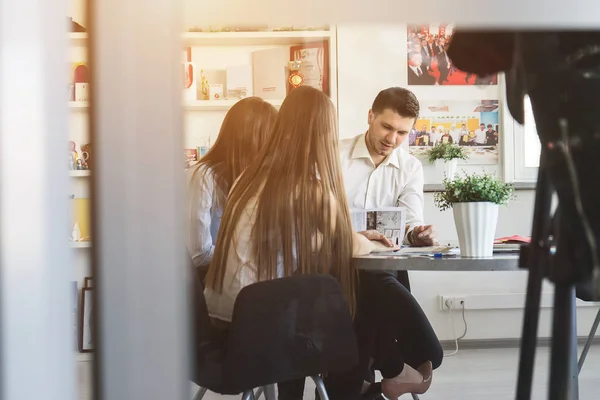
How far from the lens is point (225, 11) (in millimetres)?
550

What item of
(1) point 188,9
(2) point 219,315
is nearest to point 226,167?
(2) point 219,315

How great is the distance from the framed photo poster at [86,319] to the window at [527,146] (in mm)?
455

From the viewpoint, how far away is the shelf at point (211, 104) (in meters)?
0.56

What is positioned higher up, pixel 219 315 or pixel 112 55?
pixel 112 55

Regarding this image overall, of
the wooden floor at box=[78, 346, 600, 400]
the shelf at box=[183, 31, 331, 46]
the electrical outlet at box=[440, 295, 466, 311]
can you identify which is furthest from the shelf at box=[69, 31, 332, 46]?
the electrical outlet at box=[440, 295, 466, 311]

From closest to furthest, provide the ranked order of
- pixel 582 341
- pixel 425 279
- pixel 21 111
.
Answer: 1. pixel 21 111
2. pixel 582 341
3. pixel 425 279

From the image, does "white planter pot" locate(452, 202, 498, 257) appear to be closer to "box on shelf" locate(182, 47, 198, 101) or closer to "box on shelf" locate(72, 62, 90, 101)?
"box on shelf" locate(182, 47, 198, 101)

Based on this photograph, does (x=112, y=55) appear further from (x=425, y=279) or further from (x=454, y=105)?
(x=425, y=279)

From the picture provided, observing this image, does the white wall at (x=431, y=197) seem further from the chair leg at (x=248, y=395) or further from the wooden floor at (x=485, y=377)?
the chair leg at (x=248, y=395)

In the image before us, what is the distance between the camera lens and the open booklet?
95cm

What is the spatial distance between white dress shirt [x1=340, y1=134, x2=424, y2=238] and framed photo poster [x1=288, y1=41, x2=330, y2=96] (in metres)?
0.10

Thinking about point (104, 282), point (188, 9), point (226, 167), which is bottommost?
point (104, 282)

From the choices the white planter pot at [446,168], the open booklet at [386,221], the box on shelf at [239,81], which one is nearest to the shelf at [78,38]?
the box on shelf at [239,81]

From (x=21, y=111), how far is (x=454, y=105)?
0.52 metres
